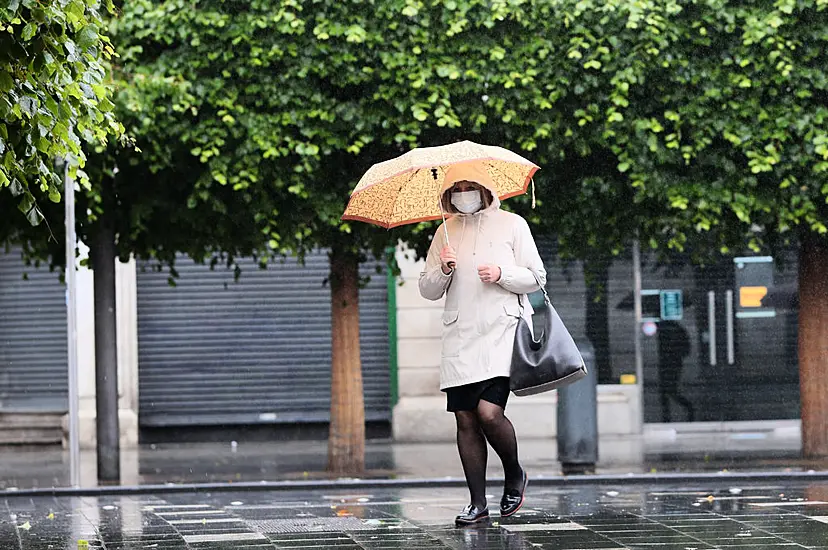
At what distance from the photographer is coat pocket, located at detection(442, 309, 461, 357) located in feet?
22.8

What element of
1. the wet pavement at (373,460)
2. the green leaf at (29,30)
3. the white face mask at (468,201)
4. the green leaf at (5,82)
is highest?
the green leaf at (29,30)

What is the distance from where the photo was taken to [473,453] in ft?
22.8

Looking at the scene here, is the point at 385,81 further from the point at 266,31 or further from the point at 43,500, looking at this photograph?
the point at 43,500

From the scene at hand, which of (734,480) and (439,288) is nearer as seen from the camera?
(439,288)

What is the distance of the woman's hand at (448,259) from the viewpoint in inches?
271

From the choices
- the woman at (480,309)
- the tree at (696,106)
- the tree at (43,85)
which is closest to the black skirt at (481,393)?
the woman at (480,309)

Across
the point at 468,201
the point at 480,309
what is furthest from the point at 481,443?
the point at 468,201

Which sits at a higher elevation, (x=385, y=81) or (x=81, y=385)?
(x=385, y=81)

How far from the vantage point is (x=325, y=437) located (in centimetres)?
1819

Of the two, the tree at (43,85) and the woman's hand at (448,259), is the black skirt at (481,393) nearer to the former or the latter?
the woman's hand at (448,259)

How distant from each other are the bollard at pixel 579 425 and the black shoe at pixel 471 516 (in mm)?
5546

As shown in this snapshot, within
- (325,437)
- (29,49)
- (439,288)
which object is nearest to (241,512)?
(439,288)

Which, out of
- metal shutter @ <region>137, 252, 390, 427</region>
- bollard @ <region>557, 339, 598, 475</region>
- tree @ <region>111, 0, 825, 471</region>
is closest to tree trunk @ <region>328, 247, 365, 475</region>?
tree @ <region>111, 0, 825, 471</region>

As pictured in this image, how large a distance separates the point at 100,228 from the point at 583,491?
17.0 feet
